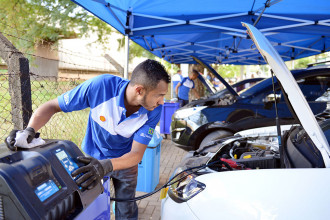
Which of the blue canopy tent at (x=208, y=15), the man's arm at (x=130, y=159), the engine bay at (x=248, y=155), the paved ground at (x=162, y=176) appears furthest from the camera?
the blue canopy tent at (x=208, y=15)

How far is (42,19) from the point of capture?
35.1ft

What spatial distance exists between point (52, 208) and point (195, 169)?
1.51 metres

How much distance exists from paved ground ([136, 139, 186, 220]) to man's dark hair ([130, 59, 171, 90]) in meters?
1.92

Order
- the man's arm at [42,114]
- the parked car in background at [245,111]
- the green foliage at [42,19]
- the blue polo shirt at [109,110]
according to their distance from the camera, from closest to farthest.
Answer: the man's arm at [42,114]
the blue polo shirt at [109,110]
the parked car in background at [245,111]
the green foliage at [42,19]

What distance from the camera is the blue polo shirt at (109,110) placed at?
2151 mm

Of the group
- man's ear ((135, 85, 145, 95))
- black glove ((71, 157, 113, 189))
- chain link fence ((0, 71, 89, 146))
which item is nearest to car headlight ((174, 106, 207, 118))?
chain link fence ((0, 71, 89, 146))

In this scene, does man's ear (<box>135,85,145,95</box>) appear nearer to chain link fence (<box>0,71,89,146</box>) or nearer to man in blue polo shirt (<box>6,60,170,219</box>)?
man in blue polo shirt (<box>6,60,170,219</box>)

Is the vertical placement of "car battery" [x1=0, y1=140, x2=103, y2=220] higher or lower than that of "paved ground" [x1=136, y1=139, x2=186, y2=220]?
higher

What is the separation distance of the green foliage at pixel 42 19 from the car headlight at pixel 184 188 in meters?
7.29

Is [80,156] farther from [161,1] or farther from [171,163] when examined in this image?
[171,163]

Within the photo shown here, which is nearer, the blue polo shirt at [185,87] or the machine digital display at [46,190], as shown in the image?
the machine digital display at [46,190]

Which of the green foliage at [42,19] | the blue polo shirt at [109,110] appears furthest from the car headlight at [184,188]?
the green foliage at [42,19]

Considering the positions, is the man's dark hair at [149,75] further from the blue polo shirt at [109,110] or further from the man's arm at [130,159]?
the man's arm at [130,159]

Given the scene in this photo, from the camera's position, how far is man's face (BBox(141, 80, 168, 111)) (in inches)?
80.3
